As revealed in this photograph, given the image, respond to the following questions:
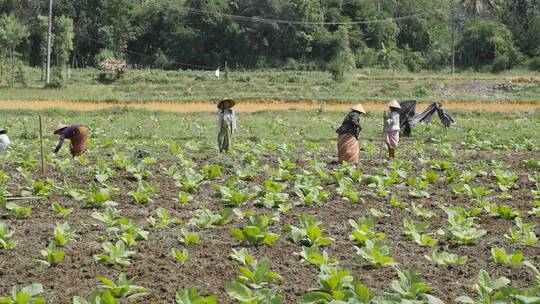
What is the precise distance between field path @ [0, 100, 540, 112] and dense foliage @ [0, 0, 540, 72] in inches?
690

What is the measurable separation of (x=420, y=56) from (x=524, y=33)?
28.3ft

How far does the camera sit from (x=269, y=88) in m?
41.0

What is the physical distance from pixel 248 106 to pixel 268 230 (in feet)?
86.6

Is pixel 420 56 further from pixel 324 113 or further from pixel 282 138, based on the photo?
pixel 282 138

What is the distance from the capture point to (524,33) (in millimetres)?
56625

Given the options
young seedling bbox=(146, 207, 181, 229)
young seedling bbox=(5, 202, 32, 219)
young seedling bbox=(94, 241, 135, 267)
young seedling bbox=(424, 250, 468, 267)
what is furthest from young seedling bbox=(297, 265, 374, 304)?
young seedling bbox=(5, 202, 32, 219)

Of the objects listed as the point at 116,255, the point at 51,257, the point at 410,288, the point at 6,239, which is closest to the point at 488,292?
the point at 410,288

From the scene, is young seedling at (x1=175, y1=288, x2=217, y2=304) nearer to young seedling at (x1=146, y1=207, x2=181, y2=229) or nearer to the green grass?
young seedling at (x1=146, y1=207, x2=181, y2=229)

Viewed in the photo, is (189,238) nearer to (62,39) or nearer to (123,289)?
(123,289)

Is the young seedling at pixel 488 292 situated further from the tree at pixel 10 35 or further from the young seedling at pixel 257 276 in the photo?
the tree at pixel 10 35

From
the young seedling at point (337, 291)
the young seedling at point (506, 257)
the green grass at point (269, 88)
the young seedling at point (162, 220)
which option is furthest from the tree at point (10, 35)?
the young seedling at point (337, 291)

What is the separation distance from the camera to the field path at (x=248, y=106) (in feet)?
106

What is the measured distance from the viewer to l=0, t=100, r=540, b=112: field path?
106ft

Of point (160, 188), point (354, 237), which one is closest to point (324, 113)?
point (160, 188)
